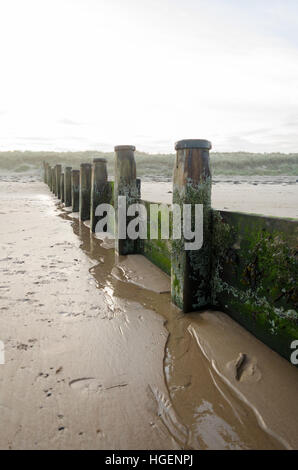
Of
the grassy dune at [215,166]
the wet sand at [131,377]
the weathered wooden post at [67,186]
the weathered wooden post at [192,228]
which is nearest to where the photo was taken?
the wet sand at [131,377]

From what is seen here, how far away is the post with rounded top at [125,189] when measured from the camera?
16.4 feet

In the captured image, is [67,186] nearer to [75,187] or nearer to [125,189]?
[75,187]

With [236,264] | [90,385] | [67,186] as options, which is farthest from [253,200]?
[90,385]

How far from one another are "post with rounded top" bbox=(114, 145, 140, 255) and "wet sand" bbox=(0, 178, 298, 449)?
146 cm

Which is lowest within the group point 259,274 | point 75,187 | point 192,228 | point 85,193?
point 259,274

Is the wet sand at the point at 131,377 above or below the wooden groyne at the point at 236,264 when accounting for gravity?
below

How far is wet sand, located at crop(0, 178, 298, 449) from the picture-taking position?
1.67 metres

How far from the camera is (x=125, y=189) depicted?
5031 millimetres

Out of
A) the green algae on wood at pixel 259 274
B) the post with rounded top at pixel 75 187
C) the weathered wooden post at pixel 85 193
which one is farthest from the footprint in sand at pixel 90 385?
the post with rounded top at pixel 75 187

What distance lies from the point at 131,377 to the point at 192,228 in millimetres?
→ 1339

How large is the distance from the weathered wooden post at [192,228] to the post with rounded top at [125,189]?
6.83ft

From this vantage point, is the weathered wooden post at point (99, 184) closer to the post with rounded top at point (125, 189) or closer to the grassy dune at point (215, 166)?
the post with rounded top at point (125, 189)

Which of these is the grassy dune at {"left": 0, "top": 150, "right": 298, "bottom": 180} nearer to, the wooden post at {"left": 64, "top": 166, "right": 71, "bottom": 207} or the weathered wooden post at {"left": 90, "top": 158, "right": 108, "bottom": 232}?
the wooden post at {"left": 64, "top": 166, "right": 71, "bottom": 207}

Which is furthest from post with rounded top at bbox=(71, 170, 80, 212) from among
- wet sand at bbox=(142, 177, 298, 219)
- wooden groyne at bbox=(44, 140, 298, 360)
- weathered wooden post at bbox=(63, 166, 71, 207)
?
wooden groyne at bbox=(44, 140, 298, 360)
